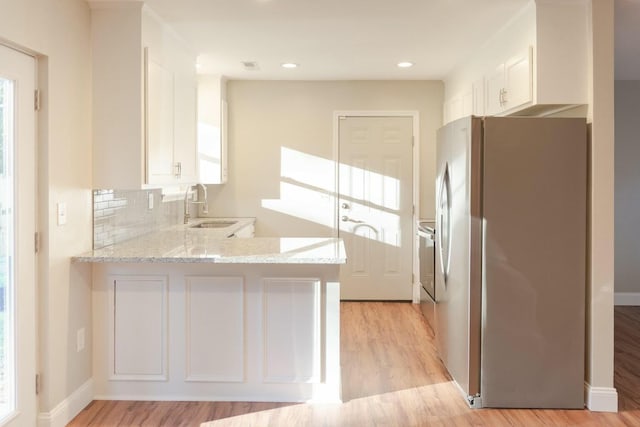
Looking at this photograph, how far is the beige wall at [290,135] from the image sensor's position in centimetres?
565

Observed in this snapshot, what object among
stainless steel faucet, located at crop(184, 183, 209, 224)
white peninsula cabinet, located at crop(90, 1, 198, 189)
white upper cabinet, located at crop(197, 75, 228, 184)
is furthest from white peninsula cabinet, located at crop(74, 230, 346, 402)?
white upper cabinet, located at crop(197, 75, 228, 184)

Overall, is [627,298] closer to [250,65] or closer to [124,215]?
[250,65]

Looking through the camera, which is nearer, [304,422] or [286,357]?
[304,422]

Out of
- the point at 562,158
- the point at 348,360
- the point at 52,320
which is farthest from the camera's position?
the point at 348,360

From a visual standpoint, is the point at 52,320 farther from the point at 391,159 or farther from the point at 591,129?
the point at 391,159

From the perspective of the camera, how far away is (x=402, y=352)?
161 inches

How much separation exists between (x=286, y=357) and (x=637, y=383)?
2341 millimetres

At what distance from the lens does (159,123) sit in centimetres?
346

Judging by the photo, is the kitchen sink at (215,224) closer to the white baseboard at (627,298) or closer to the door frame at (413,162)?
the door frame at (413,162)

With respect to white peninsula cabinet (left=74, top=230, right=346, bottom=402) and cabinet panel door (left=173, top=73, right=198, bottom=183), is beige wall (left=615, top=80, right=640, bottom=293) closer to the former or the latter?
white peninsula cabinet (left=74, top=230, right=346, bottom=402)

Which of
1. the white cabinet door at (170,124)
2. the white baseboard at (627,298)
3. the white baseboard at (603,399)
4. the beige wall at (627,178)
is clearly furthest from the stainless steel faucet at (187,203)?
the white baseboard at (627,298)

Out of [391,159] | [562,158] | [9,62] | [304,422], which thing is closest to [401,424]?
[304,422]

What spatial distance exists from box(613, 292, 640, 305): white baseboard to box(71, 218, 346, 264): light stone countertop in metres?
3.98

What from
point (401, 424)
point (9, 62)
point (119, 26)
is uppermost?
point (119, 26)
